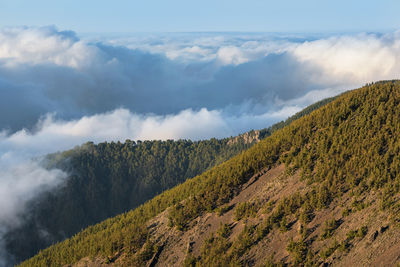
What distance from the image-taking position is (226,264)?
118250 mm

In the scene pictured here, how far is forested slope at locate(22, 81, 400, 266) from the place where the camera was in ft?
358

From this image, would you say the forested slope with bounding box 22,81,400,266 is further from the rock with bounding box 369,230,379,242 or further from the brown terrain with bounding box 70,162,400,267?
the brown terrain with bounding box 70,162,400,267

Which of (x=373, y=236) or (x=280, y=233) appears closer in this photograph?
(x=373, y=236)

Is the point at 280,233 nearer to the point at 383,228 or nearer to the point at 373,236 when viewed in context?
the point at 373,236

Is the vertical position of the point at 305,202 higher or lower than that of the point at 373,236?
higher

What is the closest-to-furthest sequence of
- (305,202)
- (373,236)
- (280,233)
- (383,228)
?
1. (373,236)
2. (383,228)
3. (280,233)
4. (305,202)

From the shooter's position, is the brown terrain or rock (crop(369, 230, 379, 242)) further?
rock (crop(369, 230, 379, 242))

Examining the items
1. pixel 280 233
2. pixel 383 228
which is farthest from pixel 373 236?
pixel 280 233

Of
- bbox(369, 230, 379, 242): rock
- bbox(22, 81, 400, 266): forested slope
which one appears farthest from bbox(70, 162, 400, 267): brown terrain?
bbox(22, 81, 400, 266): forested slope

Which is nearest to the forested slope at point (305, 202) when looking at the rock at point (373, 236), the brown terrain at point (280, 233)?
the rock at point (373, 236)

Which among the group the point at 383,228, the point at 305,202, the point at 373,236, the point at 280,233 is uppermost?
the point at 305,202

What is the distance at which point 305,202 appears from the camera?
125 meters

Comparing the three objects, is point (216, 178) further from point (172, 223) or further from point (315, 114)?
point (315, 114)

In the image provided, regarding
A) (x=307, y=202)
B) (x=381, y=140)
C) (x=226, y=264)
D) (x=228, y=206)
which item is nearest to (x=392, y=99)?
(x=381, y=140)
